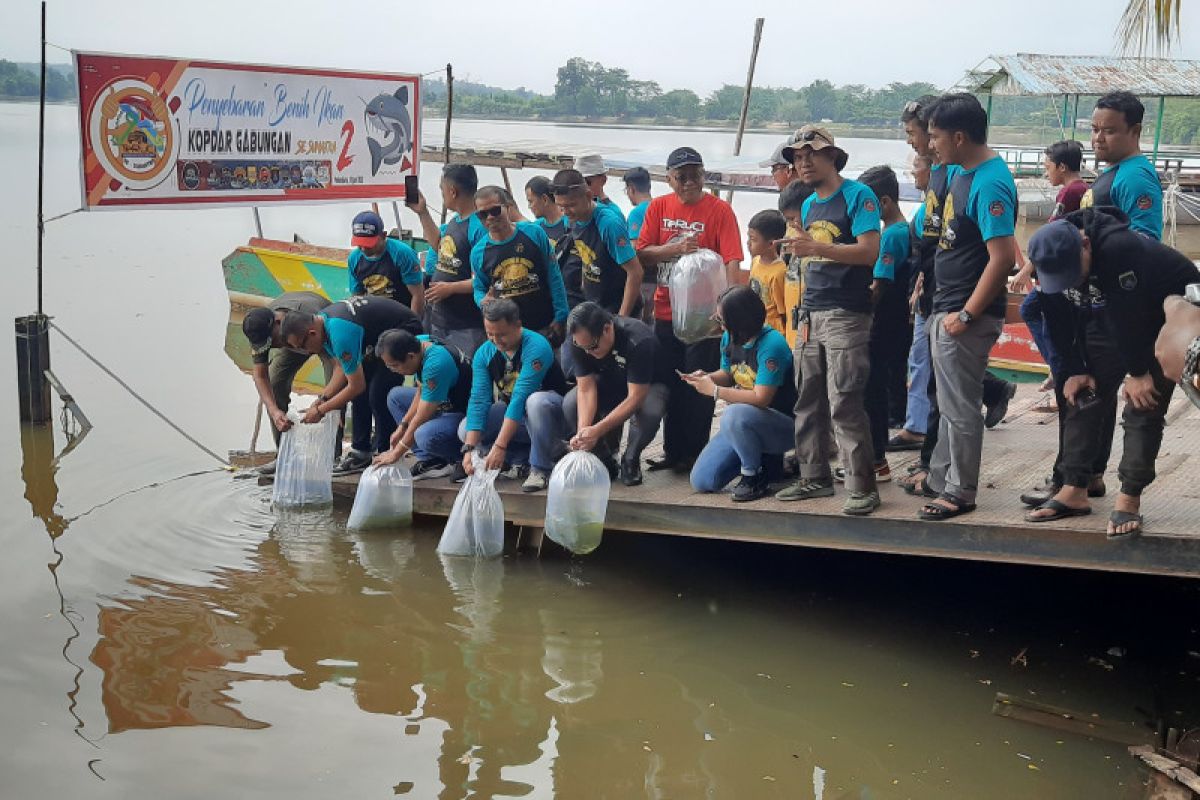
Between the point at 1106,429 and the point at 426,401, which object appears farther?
the point at 426,401

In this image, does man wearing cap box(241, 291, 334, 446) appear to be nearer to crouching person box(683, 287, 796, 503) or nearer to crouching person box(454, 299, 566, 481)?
crouching person box(454, 299, 566, 481)

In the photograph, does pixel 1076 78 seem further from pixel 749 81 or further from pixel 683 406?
pixel 683 406

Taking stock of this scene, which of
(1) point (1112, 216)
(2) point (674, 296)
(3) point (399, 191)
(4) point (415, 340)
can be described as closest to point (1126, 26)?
(1) point (1112, 216)

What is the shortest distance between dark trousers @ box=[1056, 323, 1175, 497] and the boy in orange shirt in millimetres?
1822

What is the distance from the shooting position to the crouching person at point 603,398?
6281 millimetres

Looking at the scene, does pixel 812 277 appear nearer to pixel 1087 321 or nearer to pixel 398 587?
pixel 1087 321

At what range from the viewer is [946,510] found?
17.2ft

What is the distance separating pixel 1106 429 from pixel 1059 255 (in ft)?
2.83

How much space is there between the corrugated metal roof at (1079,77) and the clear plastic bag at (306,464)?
860 inches

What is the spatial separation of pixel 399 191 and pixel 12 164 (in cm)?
4894

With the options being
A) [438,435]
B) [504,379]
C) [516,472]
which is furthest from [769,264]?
[438,435]

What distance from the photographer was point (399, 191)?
11.1 meters

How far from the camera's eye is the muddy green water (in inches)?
180

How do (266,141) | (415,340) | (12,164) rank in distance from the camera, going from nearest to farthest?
(415,340)
(266,141)
(12,164)
